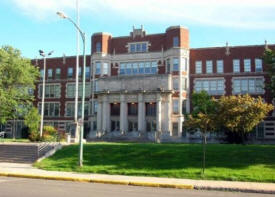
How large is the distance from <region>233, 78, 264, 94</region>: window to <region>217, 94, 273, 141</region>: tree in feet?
79.0

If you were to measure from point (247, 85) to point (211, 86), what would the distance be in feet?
17.7

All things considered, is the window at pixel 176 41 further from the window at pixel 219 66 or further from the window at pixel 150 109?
the window at pixel 150 109

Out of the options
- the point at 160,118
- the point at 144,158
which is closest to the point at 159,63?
the point at 160,118

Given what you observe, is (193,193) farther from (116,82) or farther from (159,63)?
(159,63)

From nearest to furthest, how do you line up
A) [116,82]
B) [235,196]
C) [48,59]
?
[235,196], [116,82], [48,59]

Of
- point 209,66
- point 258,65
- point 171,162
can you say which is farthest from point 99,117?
point 171,162

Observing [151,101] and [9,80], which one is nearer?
[9,80]

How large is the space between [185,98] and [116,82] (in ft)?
35.5

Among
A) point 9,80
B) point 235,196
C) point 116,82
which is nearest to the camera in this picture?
point 235,196

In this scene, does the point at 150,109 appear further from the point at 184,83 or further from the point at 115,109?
the point at 184,83

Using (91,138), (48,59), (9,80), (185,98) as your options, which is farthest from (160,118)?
(48,59)

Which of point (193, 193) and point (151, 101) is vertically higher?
point (151, 101)

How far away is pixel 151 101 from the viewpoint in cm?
4525

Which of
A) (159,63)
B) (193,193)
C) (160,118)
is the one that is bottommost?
(193,193)
